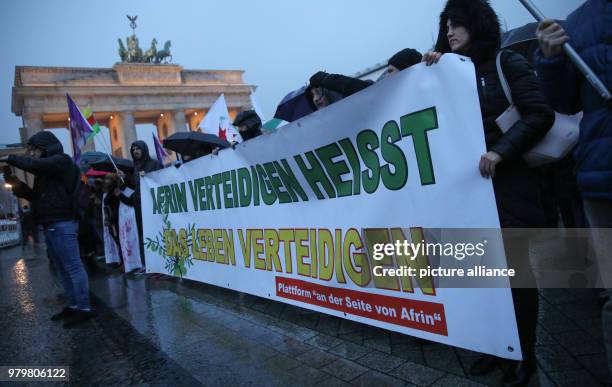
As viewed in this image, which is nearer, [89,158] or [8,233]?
[89,158]

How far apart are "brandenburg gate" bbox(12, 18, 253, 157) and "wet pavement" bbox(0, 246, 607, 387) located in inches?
1317

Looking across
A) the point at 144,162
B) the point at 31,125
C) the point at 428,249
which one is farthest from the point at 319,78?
the point at 31,125

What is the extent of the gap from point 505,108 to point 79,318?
414 cm

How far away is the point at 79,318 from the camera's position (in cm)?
391

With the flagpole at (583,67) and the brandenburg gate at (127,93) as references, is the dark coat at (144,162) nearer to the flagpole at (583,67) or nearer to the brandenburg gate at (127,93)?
the flagpole at (583,67)

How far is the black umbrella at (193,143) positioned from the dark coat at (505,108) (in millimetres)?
3120

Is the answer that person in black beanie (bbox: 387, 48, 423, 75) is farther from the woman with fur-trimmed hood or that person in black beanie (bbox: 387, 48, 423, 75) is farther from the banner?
the woman with fur-trimmed hood

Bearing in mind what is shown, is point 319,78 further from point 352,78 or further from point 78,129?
point 78,129

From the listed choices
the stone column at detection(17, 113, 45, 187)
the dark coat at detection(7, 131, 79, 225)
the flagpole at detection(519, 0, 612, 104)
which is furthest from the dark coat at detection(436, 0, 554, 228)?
the stone column at detection(17, 113, 45, 187)

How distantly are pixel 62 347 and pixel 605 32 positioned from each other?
4.04m

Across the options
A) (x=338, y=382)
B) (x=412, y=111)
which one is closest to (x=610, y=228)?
(x=412, y=111)

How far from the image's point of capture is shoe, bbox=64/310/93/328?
3.80 metres

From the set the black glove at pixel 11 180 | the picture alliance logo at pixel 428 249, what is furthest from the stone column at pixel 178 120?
the picture alliance logo at pixel 428 249

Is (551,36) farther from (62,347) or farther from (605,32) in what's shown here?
(62,347)
